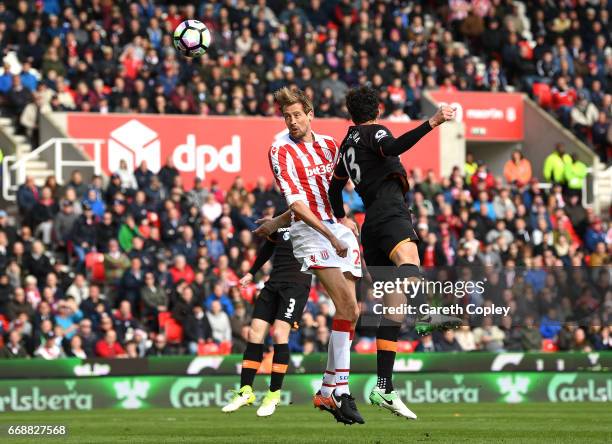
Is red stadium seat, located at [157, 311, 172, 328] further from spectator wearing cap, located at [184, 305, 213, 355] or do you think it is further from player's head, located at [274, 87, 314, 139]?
player's head, located at [274, 87, 314, 139]

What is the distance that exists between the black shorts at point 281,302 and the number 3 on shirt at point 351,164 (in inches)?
109

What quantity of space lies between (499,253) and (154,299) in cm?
711

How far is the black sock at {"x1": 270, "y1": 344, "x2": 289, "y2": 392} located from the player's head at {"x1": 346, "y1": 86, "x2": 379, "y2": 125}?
126 inches

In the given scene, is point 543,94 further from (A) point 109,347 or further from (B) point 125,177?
(A) point 109,347

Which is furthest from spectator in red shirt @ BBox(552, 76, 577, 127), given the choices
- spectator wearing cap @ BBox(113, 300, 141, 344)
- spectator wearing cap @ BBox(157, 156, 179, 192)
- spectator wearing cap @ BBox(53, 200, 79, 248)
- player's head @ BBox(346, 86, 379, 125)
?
player's head @ BBox(346, 86, 379, 125)

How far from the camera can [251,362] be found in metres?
15.0

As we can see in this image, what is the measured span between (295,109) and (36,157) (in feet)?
46.8

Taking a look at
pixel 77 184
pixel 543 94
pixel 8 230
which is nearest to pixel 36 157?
pixel 77 184

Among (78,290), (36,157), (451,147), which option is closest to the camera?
(78,290)

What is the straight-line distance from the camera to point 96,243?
24.2 m

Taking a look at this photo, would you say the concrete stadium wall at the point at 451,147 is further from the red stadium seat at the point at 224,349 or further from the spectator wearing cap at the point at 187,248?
the red stadium seat at the point at 224,349

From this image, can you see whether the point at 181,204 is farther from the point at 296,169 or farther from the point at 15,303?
the point at 296,169

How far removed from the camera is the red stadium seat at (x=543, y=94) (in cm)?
3359

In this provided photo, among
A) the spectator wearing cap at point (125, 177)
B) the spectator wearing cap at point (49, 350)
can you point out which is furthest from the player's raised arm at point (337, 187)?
the spectator wearing cap at point (125, 177)
